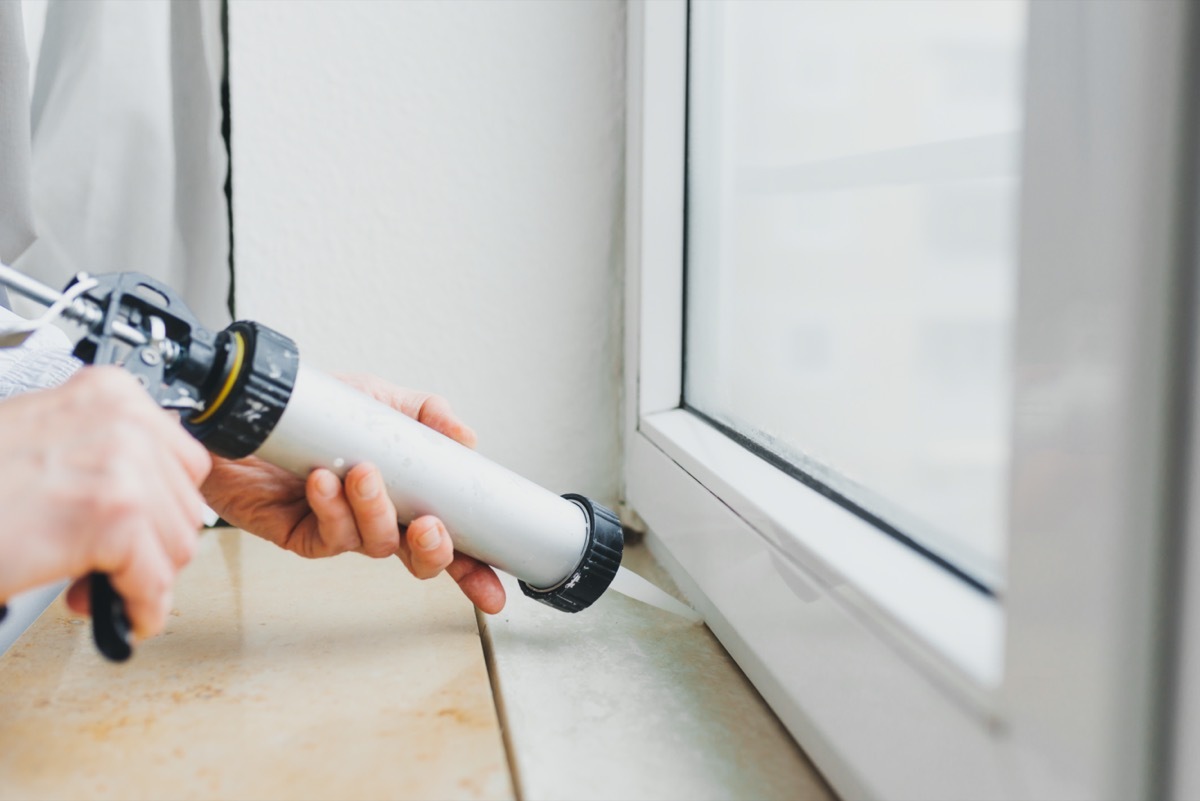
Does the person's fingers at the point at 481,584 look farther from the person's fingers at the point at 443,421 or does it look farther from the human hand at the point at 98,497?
the human hand at the point at 98,497

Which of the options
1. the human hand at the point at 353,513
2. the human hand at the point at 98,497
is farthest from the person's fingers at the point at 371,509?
the human hand at the point at 98,497

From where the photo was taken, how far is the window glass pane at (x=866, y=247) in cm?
35

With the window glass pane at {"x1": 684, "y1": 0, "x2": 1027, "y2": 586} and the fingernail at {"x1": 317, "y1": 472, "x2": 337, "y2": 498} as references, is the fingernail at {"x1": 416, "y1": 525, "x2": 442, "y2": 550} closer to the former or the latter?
the fingernail at {"x1": 317, "y1": 472, "x2": 337, "y2": 498}

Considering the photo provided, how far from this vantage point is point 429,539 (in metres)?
0.48

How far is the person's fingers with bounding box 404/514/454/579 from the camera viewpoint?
478 millimetres

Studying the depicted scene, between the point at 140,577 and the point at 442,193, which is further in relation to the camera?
the point at 442,193

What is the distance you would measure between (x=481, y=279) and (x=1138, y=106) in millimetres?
603

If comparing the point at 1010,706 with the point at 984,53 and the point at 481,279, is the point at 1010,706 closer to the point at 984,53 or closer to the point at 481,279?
the point at 984,53

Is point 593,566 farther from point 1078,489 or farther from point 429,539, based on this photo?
point 1078,489

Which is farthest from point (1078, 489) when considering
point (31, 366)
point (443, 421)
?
point (31, 366)

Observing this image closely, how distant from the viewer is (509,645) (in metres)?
0.55

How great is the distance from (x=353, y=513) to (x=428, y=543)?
0.13 ft

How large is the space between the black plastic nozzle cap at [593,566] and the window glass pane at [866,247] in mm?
111

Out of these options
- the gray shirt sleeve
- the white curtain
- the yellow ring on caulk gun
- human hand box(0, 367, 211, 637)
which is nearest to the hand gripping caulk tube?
the yellow ring on caulk gun
